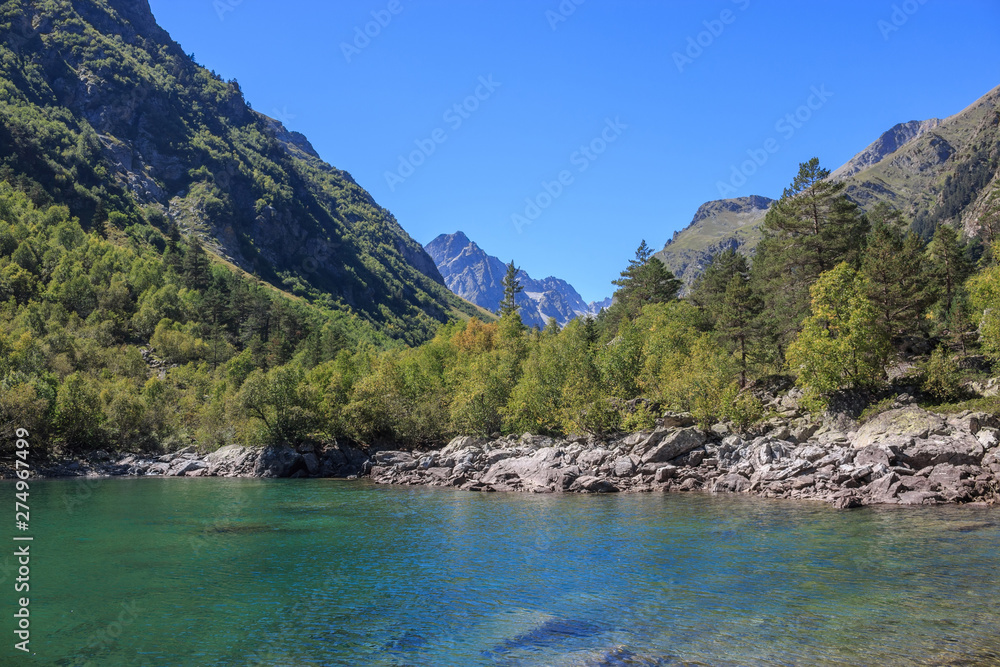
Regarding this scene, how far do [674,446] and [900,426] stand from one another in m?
18.5

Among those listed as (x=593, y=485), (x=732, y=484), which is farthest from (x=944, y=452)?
(x=593, y=485)

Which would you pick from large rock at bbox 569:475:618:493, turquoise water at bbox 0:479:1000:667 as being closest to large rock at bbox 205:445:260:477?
turquoise water at bbox 0:479:1000:667

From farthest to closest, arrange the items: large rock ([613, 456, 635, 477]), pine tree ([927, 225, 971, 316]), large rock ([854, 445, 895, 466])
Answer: pine tree ([927, 225, 971, 316])
large rock ([613, 456, 635, 477])
large rock ([854, 445, 895, 466])

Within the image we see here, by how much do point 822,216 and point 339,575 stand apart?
6284 cm

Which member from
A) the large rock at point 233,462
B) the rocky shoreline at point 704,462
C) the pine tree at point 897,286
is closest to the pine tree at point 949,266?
the pine tree at point 897,286

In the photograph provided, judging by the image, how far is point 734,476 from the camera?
165 ft

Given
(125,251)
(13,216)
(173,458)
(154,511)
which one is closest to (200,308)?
(125,251)

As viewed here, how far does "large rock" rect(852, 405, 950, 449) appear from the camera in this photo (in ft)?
146

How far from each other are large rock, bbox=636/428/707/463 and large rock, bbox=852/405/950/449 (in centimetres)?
1355

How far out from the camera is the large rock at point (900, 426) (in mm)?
44416

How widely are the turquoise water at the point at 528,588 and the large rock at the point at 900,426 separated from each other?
1062 centimetres

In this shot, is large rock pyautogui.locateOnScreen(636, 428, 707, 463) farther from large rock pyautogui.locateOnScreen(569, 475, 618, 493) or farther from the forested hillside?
large rock pyautogui.locateOnScreen(569, 475, 618, 493)

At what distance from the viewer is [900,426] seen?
4684 centimetres

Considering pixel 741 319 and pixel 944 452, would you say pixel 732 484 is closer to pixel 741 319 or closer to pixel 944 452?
pixel 944 452
